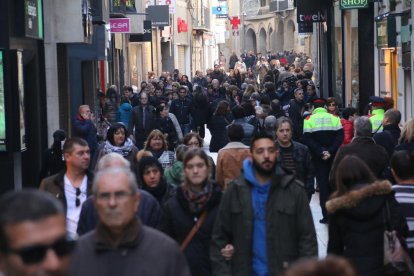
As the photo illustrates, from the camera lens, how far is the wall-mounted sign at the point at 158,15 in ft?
155

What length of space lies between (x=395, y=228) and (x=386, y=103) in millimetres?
7607

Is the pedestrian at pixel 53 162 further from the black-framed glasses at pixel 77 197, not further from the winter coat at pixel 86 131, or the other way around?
the black-framed glasses at pixel 77 197

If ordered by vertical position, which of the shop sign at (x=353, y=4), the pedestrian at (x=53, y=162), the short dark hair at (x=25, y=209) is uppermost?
the shop sign at (x=353, y=4)

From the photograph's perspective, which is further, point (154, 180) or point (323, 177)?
point (323, 177)

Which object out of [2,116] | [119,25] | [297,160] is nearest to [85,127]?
[2,116]

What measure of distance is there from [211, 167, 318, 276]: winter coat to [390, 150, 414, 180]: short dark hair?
129 centimetres

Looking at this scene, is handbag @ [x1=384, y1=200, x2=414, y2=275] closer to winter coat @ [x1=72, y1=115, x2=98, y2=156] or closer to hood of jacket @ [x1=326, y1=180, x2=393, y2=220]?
hood of jacket @ [x1=326, y1=180, x2=393, y2=220]

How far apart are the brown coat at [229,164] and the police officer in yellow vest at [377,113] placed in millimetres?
Answer: 3597

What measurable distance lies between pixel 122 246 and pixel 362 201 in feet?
9.43

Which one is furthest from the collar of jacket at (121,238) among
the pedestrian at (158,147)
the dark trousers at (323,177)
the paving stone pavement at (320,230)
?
the dark trousers at (323,177)

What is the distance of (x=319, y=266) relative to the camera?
3.33m

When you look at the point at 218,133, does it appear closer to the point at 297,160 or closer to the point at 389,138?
the point at 389,138

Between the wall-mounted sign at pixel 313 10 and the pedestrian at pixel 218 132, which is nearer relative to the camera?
the pedestrian at pixel 218 132

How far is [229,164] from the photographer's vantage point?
11.5 metres
